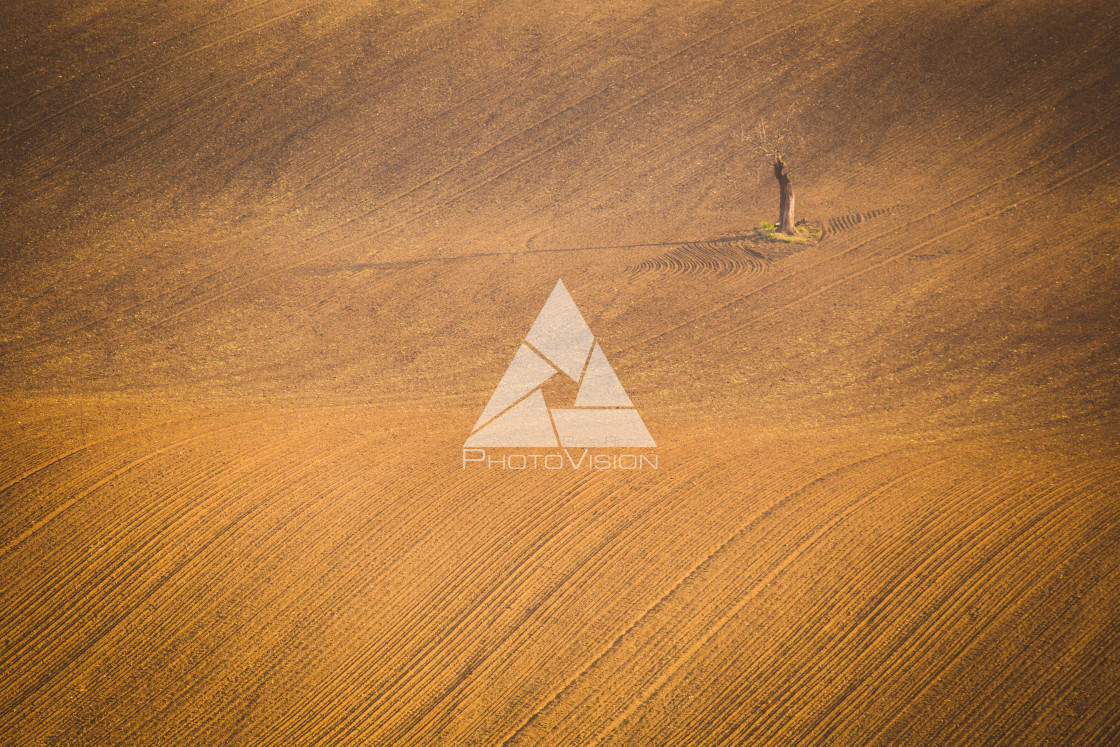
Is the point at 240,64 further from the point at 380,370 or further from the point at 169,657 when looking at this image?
the point at 169,657

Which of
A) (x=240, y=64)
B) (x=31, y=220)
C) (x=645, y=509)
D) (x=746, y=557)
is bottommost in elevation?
(x=746, y=557)

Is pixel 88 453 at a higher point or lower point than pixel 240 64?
lower

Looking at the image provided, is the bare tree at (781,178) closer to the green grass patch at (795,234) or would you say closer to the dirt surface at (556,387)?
the green grass patch at (795,234)

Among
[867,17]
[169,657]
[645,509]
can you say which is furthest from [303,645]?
[867,17]
